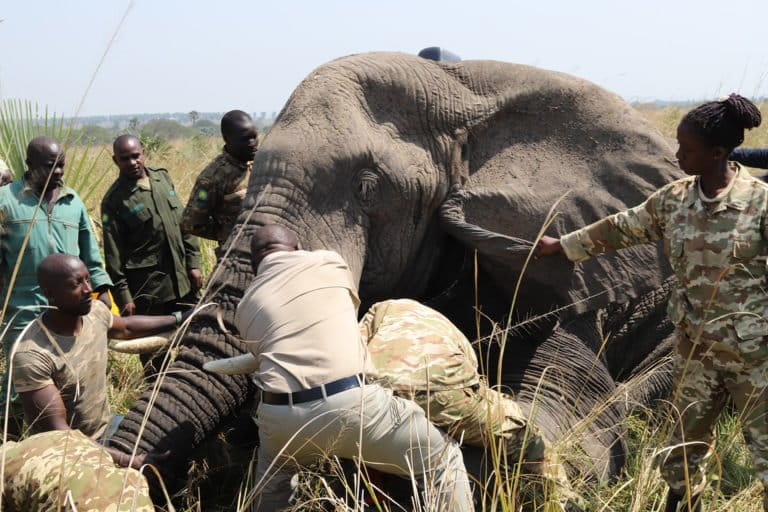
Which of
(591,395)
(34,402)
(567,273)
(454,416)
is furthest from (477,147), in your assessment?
(34,402)

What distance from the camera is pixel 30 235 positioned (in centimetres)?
553

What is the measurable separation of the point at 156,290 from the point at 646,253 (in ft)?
11.7

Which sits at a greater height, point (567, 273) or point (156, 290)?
point (567, 273)

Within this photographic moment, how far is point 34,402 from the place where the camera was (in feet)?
13.4

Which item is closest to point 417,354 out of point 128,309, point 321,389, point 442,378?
point 442,378

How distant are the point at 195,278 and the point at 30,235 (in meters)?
1.91

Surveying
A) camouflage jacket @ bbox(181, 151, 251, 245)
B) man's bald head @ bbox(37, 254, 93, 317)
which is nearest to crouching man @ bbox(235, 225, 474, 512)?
man's bald head @ bbox(37, 254, 93, 317)

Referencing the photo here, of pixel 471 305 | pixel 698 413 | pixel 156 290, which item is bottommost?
pixel 156 290

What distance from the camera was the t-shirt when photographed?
410 cm

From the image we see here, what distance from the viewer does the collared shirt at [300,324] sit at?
3.73m

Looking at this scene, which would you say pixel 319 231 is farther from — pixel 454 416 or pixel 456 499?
pixel 456 499

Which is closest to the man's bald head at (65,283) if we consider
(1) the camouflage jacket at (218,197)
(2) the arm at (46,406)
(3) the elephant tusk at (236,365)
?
(2) the arm at (46,406)

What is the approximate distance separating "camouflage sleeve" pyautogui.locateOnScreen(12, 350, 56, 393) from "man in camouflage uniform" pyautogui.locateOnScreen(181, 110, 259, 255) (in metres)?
2.59

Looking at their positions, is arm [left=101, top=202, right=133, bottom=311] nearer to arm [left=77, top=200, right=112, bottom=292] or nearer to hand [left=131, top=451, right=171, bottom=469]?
arm [left=77, top=200, right=112, bottom=292]
